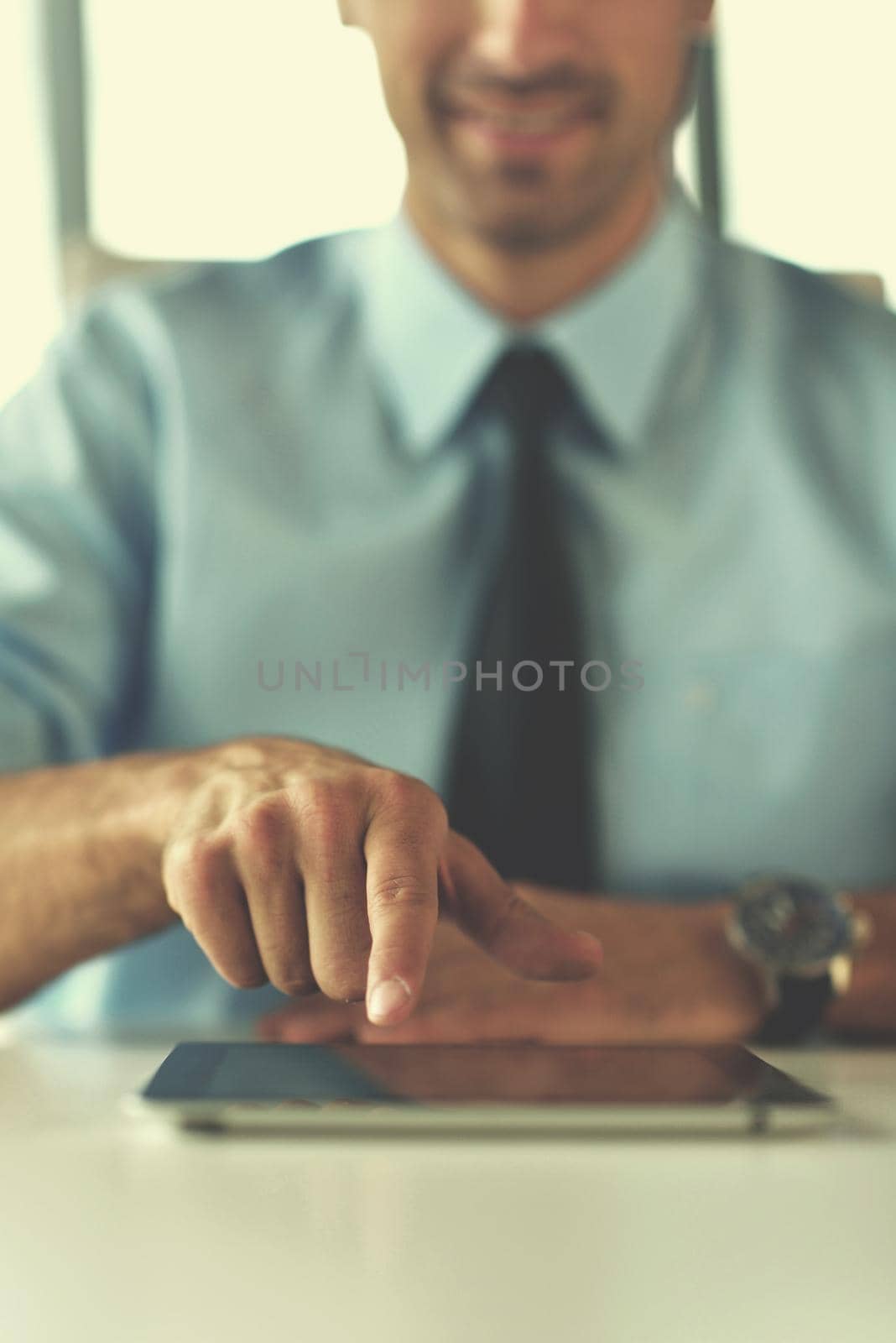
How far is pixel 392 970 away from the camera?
0.21 metres

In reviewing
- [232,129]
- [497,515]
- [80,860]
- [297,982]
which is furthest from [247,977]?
[232,129]

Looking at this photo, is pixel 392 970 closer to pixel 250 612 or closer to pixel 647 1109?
pixel 647 1109

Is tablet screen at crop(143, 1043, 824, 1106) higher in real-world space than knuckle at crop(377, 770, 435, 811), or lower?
lower

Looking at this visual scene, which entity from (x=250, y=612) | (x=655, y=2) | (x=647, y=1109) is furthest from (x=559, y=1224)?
(x=655, y=2)

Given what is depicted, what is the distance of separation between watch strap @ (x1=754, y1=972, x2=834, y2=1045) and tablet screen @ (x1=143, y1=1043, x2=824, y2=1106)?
0.34ft

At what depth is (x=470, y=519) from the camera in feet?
1.51

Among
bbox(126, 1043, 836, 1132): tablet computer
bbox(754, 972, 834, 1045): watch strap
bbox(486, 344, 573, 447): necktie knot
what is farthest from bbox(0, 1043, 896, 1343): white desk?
bbox(486, 344, 573, 447): necktie knot

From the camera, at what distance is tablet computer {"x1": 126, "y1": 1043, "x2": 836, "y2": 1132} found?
0.89 ft

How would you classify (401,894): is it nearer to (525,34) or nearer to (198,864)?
(198,864)

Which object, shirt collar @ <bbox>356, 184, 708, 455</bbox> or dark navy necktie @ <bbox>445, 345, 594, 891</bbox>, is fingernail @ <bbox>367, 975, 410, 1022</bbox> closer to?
dark navy necktie @ <bbox>445, 345, 594, 891</bbox>

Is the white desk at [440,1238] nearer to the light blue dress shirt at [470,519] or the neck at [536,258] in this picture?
the light blue dress shirt at [470,519]

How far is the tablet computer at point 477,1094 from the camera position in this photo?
270 mm

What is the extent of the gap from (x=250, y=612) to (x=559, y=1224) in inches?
11.2

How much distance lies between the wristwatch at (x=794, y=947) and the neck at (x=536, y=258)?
216mm
